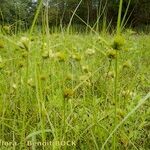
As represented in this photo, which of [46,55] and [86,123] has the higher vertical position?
[46,55]

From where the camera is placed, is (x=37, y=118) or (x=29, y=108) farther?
(x=29, y=108)

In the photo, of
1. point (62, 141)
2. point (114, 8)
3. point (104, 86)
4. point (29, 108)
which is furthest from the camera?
point (114, 8)

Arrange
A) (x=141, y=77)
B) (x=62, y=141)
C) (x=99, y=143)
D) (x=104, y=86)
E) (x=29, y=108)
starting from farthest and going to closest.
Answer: (x=141, y=77) → (x=104, y=86) → (x=29, y=108) → (x=99, y=143) → (x=62, y=141)

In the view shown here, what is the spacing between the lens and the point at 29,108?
5.13ft

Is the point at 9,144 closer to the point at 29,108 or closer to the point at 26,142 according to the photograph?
the point at 26,142

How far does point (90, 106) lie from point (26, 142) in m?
0.32

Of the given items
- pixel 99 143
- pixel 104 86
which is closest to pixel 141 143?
pixel 99 143

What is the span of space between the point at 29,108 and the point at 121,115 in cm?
48

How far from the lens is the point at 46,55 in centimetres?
146

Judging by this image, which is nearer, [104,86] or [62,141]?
[62,141]

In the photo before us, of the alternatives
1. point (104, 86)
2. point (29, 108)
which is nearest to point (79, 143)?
point (29, 108)

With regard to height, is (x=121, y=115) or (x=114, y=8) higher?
(x=121, y=115)

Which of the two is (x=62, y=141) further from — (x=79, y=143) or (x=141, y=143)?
(x=141, y=143)

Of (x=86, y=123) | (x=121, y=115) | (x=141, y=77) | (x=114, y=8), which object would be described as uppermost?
(x=121, y=115)
